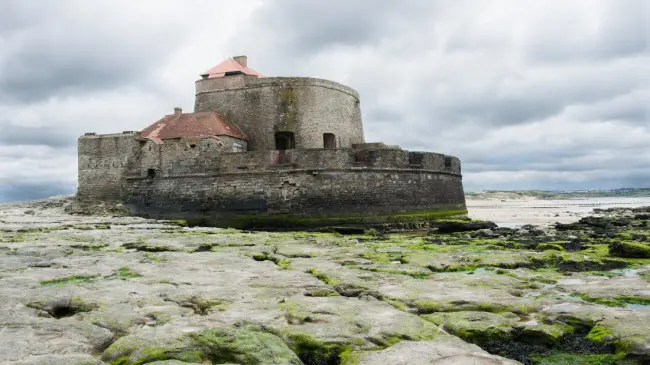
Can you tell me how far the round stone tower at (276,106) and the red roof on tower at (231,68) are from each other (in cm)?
3

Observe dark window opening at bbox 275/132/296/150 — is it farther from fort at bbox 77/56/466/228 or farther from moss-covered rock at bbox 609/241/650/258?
moss-covered rock at bbox 609/241/650/258

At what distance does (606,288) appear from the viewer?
16.0 ft

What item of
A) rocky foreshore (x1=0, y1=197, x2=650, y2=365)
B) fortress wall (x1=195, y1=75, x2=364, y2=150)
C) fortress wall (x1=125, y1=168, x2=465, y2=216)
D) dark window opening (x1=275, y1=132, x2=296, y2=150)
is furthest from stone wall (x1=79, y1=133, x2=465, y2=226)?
rocky foreshore (x1=0, y1=197, x2=650, y2=365)

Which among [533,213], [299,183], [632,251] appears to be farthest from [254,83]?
[533,213]

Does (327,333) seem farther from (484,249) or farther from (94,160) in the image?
(94,160)

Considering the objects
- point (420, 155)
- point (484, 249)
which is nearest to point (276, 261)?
point (484, 249)

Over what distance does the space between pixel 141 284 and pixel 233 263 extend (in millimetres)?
1763

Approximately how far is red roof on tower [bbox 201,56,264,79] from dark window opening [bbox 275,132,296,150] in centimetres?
301

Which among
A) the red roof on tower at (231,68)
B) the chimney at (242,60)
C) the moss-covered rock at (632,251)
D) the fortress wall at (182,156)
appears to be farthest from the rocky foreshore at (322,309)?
the chimney at (242,60)

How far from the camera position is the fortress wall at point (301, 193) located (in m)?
16.1

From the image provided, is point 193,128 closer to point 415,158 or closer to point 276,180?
point 276,180

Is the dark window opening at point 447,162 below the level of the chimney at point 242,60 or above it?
below

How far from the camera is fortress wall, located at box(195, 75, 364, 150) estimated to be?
20.5 meters

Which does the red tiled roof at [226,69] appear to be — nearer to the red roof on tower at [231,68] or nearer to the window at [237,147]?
the red roof on tower at [231,68]
